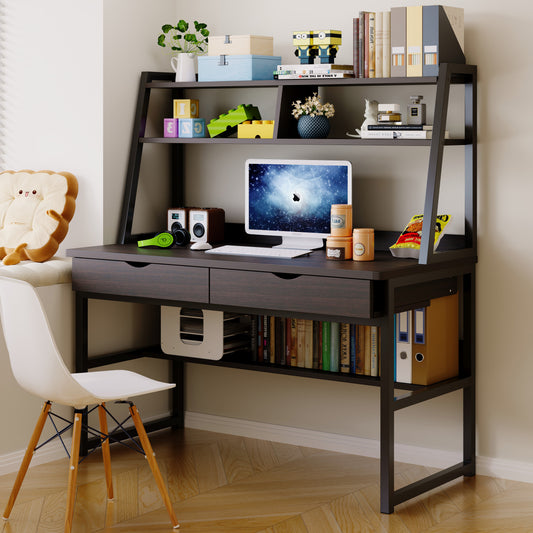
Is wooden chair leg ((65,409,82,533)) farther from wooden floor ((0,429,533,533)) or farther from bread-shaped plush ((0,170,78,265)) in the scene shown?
bread-shaped plush ((0,170,78,265))

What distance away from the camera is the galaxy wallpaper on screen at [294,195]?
3.48 meters

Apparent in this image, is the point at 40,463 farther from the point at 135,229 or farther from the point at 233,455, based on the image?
the point at 135,229

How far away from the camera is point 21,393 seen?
3.48 metres

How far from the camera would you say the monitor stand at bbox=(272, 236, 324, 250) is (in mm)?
3566

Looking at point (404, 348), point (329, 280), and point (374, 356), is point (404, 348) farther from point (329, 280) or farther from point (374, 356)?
point (329, 280)

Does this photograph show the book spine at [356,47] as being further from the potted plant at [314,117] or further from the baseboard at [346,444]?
the baseboard at [346,444]

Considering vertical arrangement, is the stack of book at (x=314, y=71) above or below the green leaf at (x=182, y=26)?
below

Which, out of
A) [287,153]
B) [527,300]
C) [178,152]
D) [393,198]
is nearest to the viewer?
[527,300]

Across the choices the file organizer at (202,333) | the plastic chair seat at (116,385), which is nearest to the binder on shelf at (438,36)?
the file organizer at (202,333)

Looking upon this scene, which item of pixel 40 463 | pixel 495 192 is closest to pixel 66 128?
pixel 40 463

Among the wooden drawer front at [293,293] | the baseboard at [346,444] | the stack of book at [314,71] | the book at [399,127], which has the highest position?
the stack of book at [314,71]

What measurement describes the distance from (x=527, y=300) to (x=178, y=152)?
1619 millimetres

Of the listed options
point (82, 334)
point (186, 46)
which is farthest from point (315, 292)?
point (186, 46)

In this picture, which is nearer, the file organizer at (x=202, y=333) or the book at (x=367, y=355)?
the book at (x=367, y=355)
